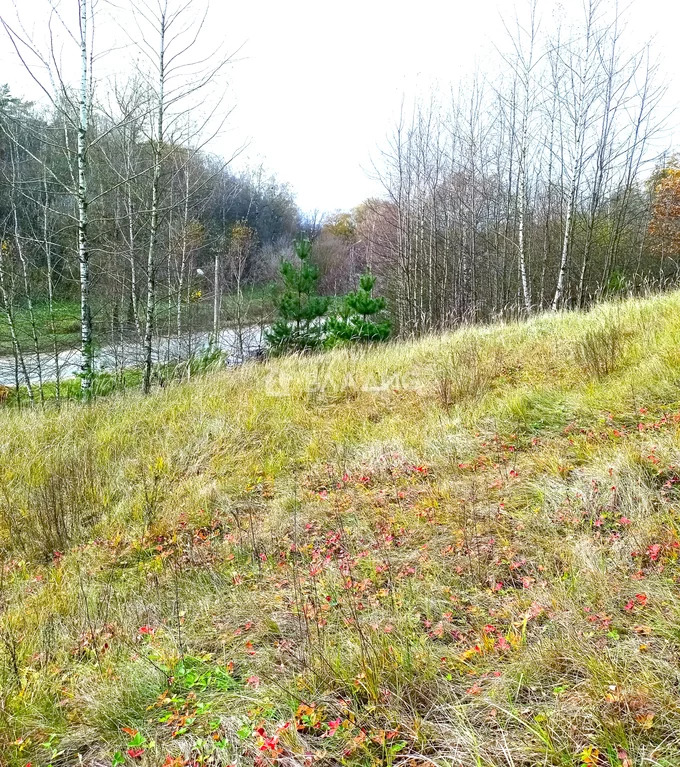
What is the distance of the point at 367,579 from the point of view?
2.14 meters

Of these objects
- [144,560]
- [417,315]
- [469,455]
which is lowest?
A: [144,560]

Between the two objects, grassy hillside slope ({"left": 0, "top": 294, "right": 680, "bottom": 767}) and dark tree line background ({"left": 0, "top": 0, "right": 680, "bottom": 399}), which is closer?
grassy hillside slope ({"left": 0, "top": 294, "right": 680, "bottom": 767})

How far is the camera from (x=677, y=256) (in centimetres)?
1511

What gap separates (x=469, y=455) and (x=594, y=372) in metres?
1.62

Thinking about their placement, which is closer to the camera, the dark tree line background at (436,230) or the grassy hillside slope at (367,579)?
the grassy hillside slope at (367,579)

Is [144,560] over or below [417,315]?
below

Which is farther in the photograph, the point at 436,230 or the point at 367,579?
the point at 436,230

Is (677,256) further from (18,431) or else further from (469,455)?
(18,431)

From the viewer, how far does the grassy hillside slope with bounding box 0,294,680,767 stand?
53.9 inches

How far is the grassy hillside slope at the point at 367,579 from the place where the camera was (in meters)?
1.37

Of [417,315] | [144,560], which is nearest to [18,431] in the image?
[144,560]

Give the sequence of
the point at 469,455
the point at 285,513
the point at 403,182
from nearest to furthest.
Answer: the point at 285,513
the point at 469,455
the point at 403,182

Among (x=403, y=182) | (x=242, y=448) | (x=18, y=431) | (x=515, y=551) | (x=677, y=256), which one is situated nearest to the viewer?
(x=515, y=551)

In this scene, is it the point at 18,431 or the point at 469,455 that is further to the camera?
the point at 18,431
